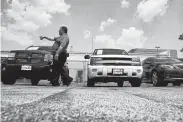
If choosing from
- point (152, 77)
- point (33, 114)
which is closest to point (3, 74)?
point (152, 77)

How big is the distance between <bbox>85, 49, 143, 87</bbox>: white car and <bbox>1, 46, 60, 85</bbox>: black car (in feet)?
4.62

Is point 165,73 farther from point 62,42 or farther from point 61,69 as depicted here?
point 62,42

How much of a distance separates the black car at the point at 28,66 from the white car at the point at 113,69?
1.41m

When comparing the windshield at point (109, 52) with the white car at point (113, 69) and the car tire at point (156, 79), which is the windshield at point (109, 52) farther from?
the car tire at point (156, 79)

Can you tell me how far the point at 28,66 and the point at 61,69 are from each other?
135cm

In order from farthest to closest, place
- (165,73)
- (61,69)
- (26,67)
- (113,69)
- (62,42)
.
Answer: (165,73) < (113,69) < (26,67) < (61,69) < (62,42)

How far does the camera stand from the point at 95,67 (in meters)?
9.53

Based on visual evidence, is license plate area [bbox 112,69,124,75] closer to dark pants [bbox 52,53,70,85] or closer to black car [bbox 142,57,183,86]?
dark pants [bbox 52,53,70,85]

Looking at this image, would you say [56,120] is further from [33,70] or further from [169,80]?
[169,80]

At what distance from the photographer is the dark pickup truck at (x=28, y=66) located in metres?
9.26

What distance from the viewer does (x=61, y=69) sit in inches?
337

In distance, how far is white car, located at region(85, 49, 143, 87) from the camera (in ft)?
31.0

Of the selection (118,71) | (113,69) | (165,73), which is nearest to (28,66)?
(113,69)

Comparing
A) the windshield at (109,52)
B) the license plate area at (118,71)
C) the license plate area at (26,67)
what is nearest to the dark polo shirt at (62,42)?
the license plate area at (26,67)
